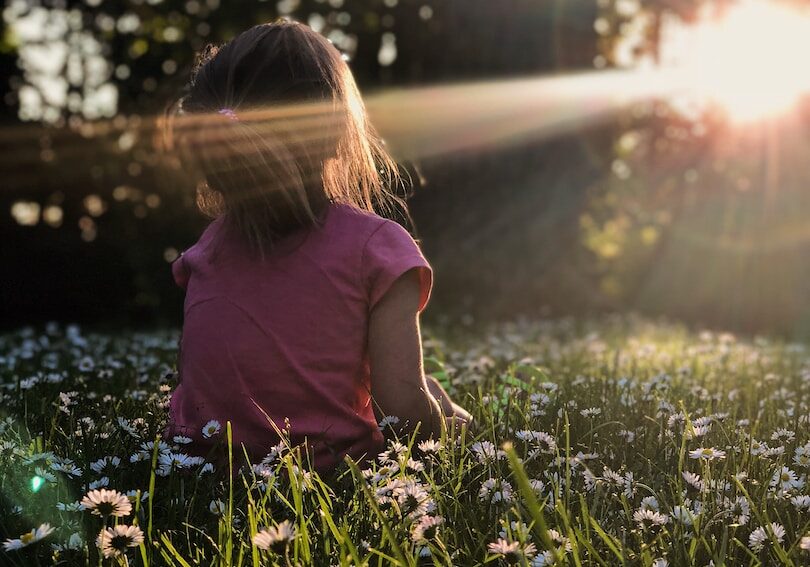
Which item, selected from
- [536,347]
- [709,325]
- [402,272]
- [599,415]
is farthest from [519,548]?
[709,325]

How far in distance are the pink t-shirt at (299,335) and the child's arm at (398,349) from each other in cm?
4

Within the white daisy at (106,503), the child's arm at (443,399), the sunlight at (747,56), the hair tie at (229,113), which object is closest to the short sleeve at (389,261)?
the child's arm at (443,399)

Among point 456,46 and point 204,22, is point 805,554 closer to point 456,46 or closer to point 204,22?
point 204,22

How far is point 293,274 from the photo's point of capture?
2.44 m

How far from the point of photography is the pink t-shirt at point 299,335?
7.96ft

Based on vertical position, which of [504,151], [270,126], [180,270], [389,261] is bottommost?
[504,151]

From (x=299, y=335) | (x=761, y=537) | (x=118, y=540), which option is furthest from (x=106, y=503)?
(x=761, y=537)

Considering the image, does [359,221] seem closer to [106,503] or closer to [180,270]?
[180,270]

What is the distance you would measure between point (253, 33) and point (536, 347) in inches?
177

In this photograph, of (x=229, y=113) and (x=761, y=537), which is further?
(x=229, y=113)

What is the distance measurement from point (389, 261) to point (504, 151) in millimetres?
11224

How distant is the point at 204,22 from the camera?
10.8 meters

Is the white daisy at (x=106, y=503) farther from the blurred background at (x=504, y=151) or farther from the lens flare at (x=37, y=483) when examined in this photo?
the blurred background at (x=504, y=151)

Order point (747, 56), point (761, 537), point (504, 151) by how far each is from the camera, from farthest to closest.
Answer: point (747, 56)
point (504, 151)
point (761, 537)
